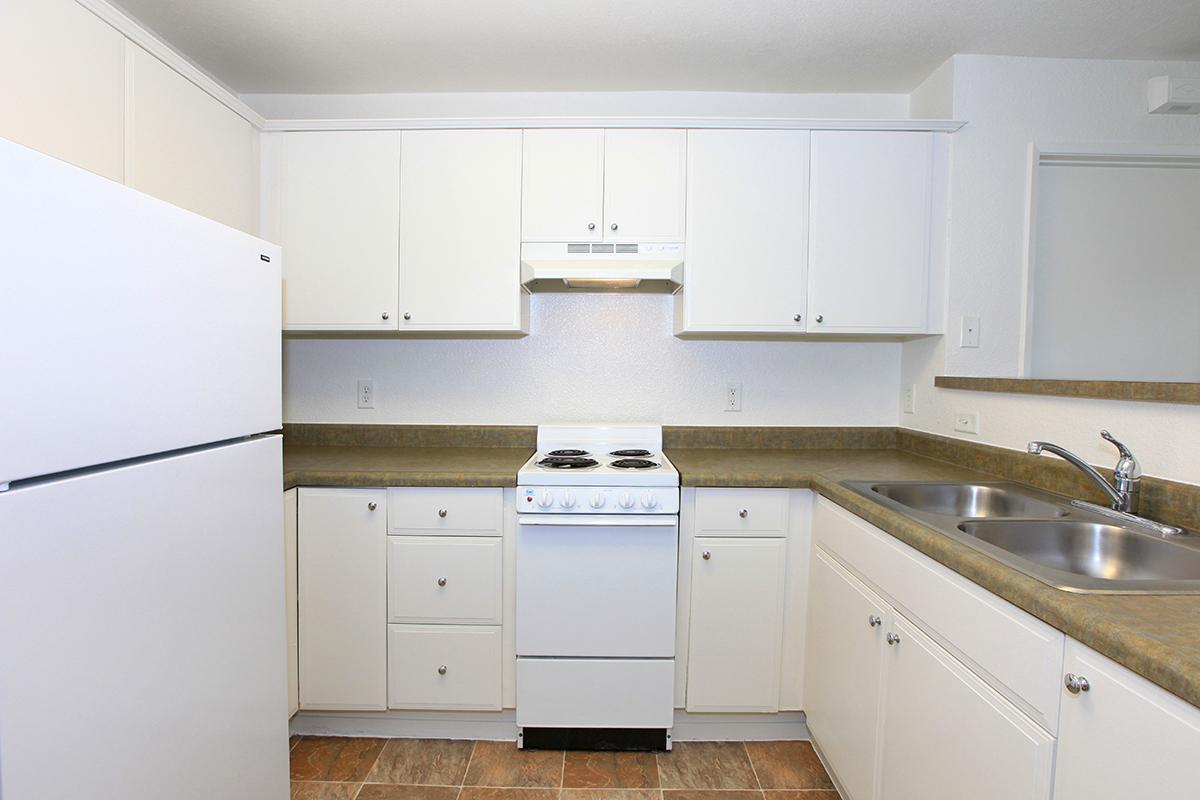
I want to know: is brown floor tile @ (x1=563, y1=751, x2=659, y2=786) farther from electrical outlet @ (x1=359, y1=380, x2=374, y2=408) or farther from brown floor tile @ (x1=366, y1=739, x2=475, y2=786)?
electrical outlet @ (x1=359, y1=380, x2=374, y2=408)

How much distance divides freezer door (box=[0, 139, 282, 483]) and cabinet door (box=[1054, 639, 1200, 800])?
1.40 metres

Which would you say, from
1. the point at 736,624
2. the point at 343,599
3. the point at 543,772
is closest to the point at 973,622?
the point at 736,624

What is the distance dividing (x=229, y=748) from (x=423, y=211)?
170 centimetres

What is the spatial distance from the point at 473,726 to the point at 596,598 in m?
0.66

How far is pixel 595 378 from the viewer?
2451 mm

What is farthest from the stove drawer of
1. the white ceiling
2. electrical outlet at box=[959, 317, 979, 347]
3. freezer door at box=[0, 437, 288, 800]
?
the white ceiling

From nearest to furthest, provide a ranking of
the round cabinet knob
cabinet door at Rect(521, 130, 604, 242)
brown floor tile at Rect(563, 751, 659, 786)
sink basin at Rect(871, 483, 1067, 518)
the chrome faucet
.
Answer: the round cabinet knob, the chrome faucet, sink basin at Rect(871, 483, 1067, 518), brown floor tile at Rect(563, 751, 659, 786), cabinet door at Rect(521, 130, 604, 242)

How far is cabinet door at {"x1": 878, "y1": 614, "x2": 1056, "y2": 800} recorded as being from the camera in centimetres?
92

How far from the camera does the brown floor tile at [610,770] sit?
1.75m

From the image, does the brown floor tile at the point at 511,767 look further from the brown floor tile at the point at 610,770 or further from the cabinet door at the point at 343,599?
the cabinet door at the point at 343,599

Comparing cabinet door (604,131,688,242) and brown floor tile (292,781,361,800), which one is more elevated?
cabinet door (604,131,688,242)

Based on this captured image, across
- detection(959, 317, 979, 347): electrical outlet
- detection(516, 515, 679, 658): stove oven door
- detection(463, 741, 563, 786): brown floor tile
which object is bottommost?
detection(463, 741, 563, 786): brown floor tile

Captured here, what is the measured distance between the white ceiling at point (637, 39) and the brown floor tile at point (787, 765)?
2410mm

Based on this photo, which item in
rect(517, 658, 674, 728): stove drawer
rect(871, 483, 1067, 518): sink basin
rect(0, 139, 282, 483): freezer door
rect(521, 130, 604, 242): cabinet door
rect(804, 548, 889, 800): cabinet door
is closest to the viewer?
rect(0, 139, 282, 483): freezer door
